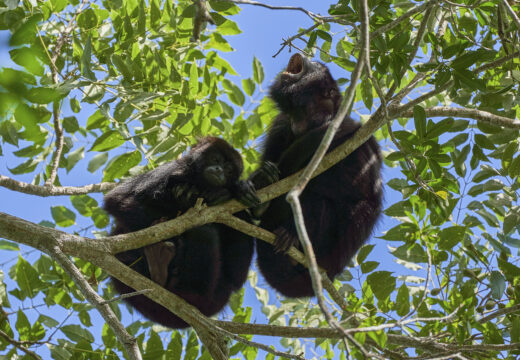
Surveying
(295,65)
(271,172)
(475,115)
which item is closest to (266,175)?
(271,172)

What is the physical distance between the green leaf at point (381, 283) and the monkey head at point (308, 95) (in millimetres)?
1731

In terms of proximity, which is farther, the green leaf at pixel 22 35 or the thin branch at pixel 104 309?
the thin branch at pixel 104 309

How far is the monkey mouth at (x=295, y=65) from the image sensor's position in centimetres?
569

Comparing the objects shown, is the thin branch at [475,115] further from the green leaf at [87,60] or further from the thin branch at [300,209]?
the green leaf at [87,60]

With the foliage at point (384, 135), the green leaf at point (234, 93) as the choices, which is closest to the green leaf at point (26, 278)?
the foliage at point (384, 135)

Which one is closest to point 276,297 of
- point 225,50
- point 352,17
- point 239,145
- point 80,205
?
point 239,145

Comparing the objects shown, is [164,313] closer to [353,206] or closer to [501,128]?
[353,206]

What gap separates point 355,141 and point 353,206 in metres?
1.19

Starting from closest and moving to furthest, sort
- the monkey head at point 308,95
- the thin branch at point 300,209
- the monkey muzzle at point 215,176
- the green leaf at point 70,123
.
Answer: the thin branch at point 300,209 → the monkey muzzle at point 215,176 → the green leaf at point 70,123 → the monkey head at point 308,95

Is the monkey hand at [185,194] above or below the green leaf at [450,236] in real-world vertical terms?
above

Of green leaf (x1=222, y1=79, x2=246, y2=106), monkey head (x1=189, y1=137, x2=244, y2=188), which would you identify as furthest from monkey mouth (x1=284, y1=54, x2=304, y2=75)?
monkey head (x1=189, y1=137, x2=244, y2=188)

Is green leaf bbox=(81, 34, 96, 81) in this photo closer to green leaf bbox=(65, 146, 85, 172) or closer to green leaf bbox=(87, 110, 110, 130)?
green leaf bbox=(87, 110, 110, 130)

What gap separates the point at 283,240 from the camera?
4516mm

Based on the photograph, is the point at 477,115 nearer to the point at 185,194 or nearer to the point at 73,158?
the point at 185,194
